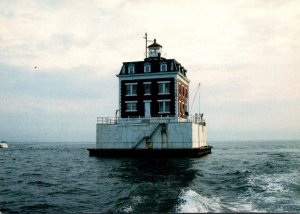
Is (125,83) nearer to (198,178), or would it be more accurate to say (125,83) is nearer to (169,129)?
(169,129)

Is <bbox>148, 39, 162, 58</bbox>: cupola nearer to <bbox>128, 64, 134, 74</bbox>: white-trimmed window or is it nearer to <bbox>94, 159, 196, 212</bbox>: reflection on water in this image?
<bbox>128, 64, 134, 74</bbox>: white-trimmed window

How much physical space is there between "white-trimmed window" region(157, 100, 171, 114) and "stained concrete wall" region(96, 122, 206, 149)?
4.16m

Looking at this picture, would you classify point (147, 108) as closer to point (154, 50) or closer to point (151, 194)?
point (154, 50)

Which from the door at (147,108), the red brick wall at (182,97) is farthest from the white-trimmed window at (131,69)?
the red brick wall at (182,97)

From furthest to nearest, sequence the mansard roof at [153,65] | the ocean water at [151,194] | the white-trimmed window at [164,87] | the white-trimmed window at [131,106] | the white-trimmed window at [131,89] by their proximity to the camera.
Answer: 1. the white-trimmed window at [131,89]
2. the white-trimmed window at [131,106]
3. the mansard roof at [153,65]
4. the white-trimmed window at [164,87]
5. the ocean water at [151,194]

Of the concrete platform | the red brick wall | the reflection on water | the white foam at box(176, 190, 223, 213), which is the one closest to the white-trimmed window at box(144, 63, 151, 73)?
the red brick wall

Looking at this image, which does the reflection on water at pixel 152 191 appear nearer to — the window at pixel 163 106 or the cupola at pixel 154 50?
the window at pixel 163 106

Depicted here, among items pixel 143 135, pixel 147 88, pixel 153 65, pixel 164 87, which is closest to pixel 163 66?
pixel 153 65

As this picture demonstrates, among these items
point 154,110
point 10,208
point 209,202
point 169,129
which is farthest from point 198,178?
point 154,110

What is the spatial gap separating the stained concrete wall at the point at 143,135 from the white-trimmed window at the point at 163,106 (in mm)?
4161

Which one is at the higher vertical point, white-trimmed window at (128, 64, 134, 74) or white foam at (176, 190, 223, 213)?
white-trimmed window at (128, 64, 134, 74)

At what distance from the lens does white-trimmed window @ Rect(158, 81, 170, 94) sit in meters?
49.3

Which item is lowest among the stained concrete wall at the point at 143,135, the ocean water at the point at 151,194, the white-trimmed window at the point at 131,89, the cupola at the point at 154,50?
the ocean water at the point at 151,194

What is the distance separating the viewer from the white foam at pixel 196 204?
14.7 m
